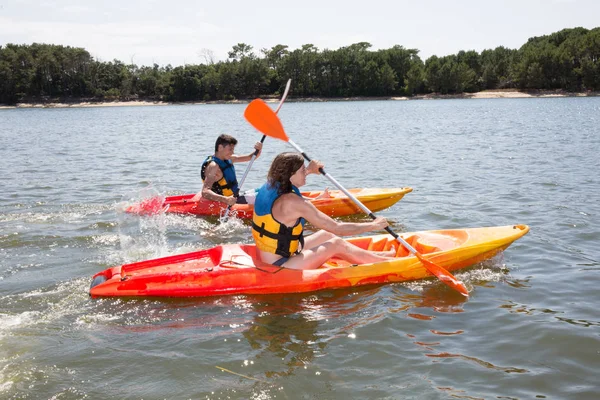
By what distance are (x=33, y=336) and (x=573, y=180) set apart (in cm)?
1018

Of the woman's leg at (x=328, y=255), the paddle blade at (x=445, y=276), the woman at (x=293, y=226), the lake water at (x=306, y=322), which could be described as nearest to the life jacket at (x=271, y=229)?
the woman at (x=293, y=226)

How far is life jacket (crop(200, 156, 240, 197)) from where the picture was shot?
840 cm

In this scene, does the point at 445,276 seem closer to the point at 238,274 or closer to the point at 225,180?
the point at 238,274

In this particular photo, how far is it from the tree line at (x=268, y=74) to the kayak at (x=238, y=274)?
60.4 meters

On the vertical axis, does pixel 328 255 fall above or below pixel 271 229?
below

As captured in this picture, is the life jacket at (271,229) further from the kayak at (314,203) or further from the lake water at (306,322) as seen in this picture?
the kayak at (314,203)

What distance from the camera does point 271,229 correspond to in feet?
17.0

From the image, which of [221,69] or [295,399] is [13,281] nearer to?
[295,399]

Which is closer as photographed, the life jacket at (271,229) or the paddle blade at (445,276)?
the life jacket at (271,229)

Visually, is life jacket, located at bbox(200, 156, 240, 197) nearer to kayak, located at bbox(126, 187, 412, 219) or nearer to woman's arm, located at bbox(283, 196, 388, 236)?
kayak, located at bbox(126, 187, 412, 219)

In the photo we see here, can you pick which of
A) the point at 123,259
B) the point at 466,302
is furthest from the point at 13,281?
the point at 466,302

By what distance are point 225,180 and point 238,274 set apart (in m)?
3.34

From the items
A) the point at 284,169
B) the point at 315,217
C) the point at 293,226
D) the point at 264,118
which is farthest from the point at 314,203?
the point at 284,169

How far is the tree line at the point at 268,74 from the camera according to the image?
64500mm
